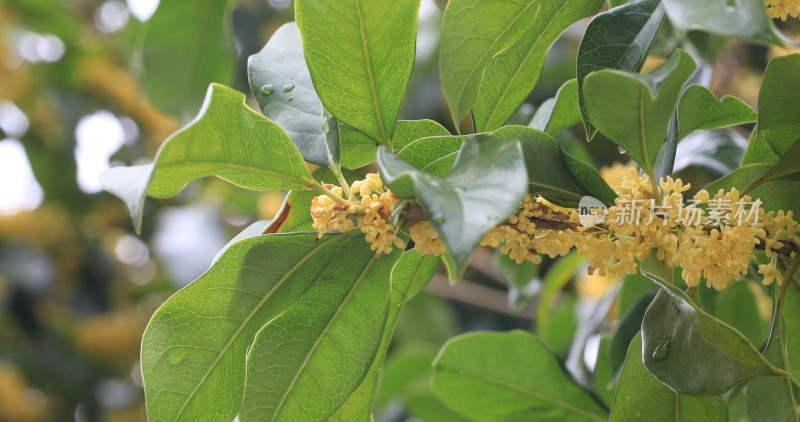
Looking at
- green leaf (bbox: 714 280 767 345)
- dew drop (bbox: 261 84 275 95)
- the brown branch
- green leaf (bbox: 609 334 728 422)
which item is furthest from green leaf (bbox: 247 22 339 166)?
green leaf (bbox: 714 280 767 345)

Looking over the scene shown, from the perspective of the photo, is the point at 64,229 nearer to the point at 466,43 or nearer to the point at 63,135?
the point at 63,135

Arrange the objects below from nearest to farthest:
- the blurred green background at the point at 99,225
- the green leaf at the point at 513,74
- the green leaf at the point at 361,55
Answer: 1. the green leaf at the point at 361,55
2. the green leaf at the point at 513,74
3. the blurred green background at the point at 99,225

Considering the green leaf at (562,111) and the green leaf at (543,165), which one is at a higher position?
the green leaf at (543,165)

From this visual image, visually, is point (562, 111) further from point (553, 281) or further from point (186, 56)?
point (186, 56)

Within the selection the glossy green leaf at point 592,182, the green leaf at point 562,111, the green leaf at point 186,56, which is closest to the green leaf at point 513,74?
the green leaf at point 562,111

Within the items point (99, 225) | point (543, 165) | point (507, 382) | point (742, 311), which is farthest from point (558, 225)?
point (99, 225)

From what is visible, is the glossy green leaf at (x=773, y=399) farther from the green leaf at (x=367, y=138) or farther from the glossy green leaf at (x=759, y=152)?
the green leaf at (x=367, y=138)
